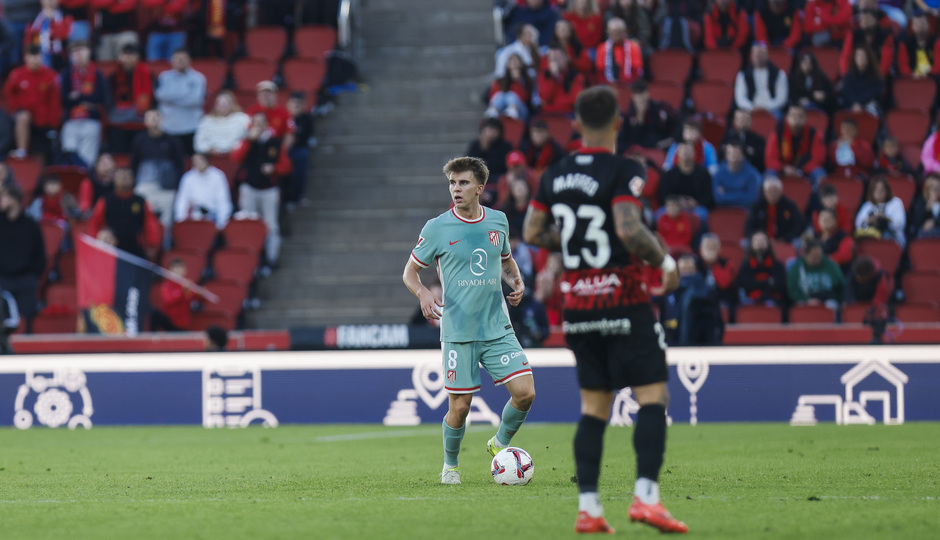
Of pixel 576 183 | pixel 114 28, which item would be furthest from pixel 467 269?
pixel 114 28

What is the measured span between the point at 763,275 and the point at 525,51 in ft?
18.7

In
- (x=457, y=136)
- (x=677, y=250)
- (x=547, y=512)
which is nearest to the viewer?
(x=547, y=512)

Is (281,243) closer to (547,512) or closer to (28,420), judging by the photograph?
(28,420)

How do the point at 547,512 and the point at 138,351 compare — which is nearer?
the point at 547,512

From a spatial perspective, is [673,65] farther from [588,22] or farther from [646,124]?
[646,124]

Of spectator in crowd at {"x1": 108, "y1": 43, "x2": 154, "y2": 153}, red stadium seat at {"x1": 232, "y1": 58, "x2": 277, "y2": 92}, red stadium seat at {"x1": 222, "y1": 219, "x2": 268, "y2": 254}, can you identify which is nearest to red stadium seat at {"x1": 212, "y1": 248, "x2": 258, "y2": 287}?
red stadium seat at {"x1": 222, "y1": 219, "x2": 268, "y2": 254}

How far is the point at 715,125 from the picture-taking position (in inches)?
742

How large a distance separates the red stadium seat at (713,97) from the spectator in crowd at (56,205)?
9584mm

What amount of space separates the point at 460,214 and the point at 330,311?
9.88m

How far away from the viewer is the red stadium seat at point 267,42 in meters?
22.0

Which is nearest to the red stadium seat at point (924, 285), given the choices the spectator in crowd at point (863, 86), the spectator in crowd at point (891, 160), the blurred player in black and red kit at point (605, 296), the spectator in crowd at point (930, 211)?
the spectator in crowd at point (930, 211)

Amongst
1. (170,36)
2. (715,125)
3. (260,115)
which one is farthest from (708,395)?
(170,36)

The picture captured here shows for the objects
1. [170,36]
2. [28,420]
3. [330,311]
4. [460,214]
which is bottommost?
[28,420]

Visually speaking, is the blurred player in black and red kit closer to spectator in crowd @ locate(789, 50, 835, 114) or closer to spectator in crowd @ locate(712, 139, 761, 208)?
spectator in crowd @ locate(712, 139, 761, 208)
